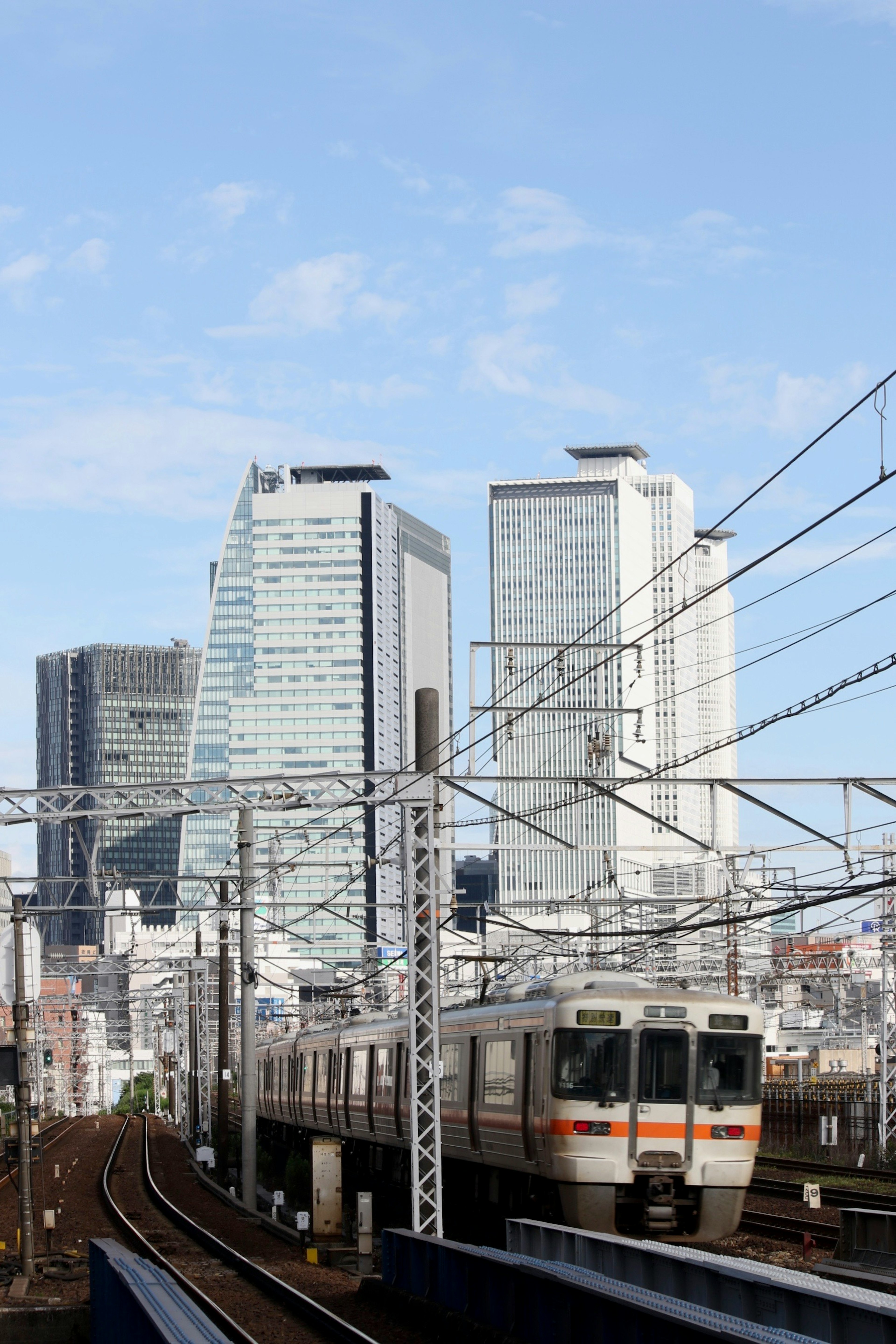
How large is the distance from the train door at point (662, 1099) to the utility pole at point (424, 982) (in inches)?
91.6

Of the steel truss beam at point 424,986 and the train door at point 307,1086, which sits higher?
the steel truss beam at point 424,986

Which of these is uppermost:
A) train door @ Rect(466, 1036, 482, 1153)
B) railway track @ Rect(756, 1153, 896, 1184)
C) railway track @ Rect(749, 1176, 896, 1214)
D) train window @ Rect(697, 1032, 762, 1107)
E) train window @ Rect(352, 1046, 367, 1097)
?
train window @ Rect(697, 1032, 762, 1107)

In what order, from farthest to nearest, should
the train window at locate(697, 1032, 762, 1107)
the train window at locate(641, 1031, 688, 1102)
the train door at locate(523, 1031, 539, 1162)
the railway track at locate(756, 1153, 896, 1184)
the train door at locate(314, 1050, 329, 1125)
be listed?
1. the train door at locate(314, 1050, 329, 1125)
2. the railway track at locate(756, 1153, 896, 1184)
3. the train door at locate(523, 1031, 539, 1162)
4. the train window at locate(697, 1032, 762, 1107)
5. the train window at locate(641, 1031, 688, 1102)

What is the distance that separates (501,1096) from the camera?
2041 cm

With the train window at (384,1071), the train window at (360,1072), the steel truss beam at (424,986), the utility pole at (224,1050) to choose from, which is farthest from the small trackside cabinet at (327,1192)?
the utility pole at (224,1050)

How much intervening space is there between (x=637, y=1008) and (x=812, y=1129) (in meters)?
25.0

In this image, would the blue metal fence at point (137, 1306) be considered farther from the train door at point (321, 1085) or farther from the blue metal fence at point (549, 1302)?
the train door at point (321, 1085)

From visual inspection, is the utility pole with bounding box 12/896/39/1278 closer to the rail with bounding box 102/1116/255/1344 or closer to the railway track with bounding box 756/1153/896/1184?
the rail with bounding box 102/1116/255/1344

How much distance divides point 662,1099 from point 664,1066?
379 millimetres

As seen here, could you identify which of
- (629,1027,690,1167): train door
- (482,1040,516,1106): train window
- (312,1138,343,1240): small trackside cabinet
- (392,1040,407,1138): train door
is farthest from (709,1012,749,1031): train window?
(392,1040,407,1138): train door

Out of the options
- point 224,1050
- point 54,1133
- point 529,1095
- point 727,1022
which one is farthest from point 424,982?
point 54,1133

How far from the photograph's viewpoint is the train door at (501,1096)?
19.6m

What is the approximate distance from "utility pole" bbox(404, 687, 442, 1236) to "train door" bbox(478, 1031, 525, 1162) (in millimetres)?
912

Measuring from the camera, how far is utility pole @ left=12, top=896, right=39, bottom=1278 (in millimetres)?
18219
